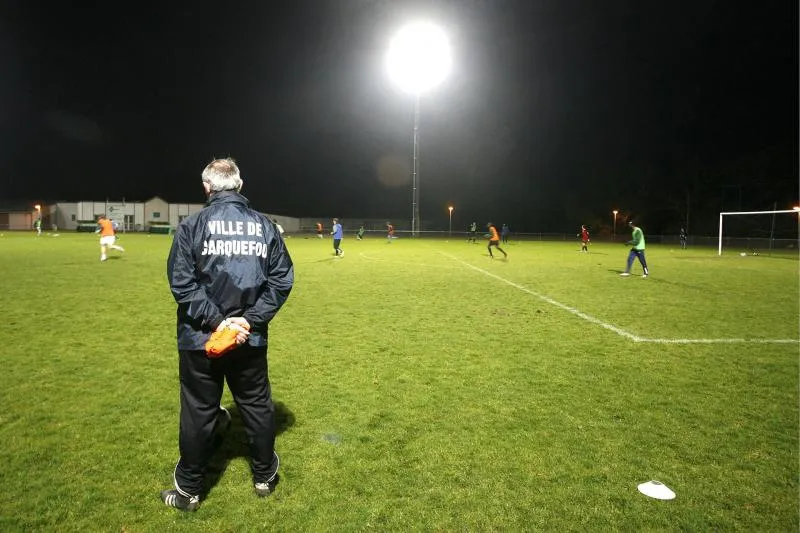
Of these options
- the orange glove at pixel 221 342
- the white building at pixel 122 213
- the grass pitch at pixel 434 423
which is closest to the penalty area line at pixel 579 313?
the grass pitch at pixel 434 423

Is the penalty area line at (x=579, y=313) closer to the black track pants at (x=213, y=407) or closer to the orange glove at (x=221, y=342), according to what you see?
the black track pants at (x=213, y=407)

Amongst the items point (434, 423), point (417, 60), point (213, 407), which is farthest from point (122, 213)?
point (213, 407)

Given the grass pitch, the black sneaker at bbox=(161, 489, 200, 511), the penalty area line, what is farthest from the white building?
the black sneaker at bbox=(161, 489, 200, 511)

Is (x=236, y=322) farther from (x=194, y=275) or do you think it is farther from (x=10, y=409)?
(x=10, y=409)

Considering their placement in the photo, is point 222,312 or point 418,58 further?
point 418,58

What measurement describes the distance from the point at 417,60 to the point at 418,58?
0.17 meters

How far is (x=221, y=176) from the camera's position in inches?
124

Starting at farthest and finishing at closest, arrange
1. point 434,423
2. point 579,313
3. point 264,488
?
point 579,313, point 434,423, point 264,488

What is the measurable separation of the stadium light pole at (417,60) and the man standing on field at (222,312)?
34.2m

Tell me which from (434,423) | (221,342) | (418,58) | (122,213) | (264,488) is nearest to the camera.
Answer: (221,342)

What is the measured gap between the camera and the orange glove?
9.07ft

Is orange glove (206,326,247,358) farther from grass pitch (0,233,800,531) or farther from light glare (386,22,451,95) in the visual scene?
light glare (386,22,451,95)

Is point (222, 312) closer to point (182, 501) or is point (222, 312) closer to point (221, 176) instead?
point (221, 176)

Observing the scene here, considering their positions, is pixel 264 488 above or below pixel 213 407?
below
